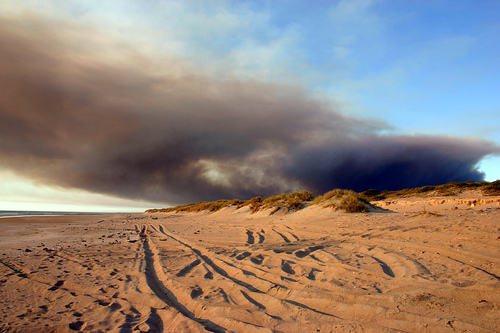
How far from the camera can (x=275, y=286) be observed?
5.46m

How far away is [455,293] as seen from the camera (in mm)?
Answer: 4559

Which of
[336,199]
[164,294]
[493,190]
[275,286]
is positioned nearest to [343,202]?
[336,199]

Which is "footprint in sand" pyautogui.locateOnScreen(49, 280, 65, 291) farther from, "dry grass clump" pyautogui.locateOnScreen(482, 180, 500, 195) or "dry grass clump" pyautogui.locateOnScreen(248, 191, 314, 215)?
"dry grass clump" pyautogui.locateOnScreen(482, 180, 500, 195)

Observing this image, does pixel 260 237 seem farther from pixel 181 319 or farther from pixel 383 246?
pixel 181 319

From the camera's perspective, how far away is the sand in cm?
406

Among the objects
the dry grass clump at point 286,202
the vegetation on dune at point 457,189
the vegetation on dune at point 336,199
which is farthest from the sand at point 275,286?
the vegetation on dune at point 457,189

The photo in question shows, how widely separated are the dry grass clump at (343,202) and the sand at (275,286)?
21.5ft

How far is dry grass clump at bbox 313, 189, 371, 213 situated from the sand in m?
6.56

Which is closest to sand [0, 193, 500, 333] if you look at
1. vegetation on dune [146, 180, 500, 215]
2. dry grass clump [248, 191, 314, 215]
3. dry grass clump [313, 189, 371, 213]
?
dry grass clump [313, 189, 371, 213]

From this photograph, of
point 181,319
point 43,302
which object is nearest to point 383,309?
point 181,319

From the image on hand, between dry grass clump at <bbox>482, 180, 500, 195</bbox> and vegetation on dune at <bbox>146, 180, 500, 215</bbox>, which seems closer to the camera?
vegetation on dune at <bbox>146, 180, 500, 215</bbox>

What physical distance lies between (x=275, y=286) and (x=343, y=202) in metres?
12.6

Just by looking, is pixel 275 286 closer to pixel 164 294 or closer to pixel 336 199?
pixel 164 294

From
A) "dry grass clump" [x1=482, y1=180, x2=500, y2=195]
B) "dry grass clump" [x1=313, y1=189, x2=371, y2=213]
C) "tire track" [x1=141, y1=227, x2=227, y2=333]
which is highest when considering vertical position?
"dry grass clump" [x1=482, y1=180, x2=500, y2=195]
